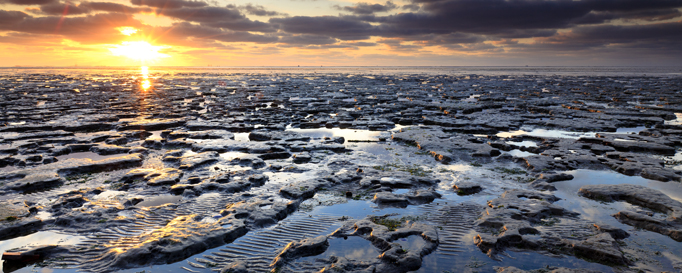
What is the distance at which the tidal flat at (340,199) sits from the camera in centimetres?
335

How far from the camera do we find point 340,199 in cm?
493

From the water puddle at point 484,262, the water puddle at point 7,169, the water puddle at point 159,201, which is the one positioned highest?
the water puddle at point 7,169

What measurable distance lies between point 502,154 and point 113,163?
7445 millimetres

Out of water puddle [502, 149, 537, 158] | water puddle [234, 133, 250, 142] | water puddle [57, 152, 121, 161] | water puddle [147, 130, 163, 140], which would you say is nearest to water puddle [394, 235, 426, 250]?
water puddle [502, 149, 537, 158]

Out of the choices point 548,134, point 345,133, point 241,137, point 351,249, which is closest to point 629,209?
point 351,249

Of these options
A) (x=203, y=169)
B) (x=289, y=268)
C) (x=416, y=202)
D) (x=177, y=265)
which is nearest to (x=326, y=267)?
(x=289, y=268)

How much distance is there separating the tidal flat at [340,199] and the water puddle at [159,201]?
0.11 ft

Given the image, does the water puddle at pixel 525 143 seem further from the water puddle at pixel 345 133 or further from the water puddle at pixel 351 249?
the water puddle at pixel 351 249

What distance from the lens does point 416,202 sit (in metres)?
4.79

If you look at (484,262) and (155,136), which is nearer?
(484,262)

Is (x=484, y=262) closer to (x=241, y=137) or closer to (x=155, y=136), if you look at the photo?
(x=241, y=137)

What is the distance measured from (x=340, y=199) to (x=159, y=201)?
2464 mm

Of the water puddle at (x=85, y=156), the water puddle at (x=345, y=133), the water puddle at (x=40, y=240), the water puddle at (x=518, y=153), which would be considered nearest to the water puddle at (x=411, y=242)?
the water puddle at (x=40, y=240)

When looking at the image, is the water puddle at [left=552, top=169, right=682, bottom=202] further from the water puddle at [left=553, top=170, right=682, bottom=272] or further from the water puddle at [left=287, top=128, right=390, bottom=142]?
the water puddle at [left=287, top=128, right=390, bottom=142]
